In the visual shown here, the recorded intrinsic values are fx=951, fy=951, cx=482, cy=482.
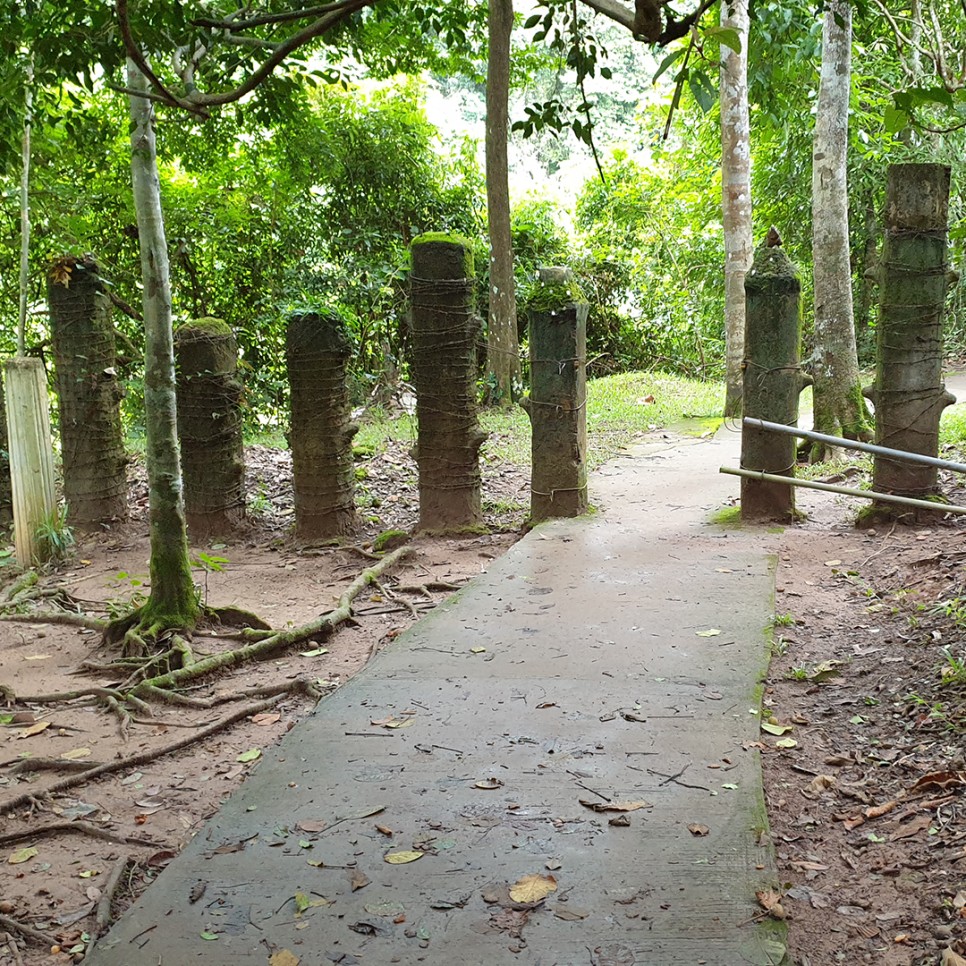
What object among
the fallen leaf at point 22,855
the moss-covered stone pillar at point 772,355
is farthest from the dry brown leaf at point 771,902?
the moss-covered stone pillar at point 772,355

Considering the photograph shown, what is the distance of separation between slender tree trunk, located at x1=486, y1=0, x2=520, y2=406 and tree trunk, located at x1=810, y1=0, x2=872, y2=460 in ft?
14.9

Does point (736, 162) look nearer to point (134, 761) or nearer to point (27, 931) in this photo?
point (134, 761)

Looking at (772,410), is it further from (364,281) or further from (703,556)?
(364,281)

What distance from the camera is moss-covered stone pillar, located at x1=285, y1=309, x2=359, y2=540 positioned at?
23.9 ft

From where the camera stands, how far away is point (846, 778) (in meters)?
3.50

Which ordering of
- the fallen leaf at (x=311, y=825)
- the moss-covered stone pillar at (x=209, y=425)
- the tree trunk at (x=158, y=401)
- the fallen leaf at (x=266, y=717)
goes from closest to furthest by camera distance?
the fallen leaf at (x=311, y=825)
the fallen leaf at (x=266, y=717)
the tree trunk at (x=158, y=401)
the moss-covered stone pillar at (x=209, y=425)

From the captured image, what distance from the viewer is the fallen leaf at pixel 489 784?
3.32m

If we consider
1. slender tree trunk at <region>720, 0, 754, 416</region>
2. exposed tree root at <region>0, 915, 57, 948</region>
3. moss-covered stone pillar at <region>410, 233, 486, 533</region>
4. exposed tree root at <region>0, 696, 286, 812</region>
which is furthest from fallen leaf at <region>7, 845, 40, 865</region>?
slender tree trunk at <region>720, 0, 754, 416</region>

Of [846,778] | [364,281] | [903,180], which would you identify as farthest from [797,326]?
[364,281]

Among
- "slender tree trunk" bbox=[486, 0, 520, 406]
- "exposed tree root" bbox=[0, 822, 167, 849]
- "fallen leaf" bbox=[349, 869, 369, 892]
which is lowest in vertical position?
"exposed tree root" bbox=[0, 822, 167, 849]

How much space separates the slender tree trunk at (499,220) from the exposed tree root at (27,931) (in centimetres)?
991

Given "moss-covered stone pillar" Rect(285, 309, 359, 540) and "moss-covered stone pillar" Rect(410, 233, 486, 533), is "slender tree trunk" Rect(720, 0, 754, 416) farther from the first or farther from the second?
"moss-covered stone pillar" Rect(285, 309, 359, 540)

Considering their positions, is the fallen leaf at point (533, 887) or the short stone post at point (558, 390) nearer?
the fallen leaf at point (533, 887)

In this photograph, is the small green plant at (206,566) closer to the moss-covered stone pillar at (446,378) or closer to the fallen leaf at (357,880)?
the moss-covered stone pillar at (446,378)
